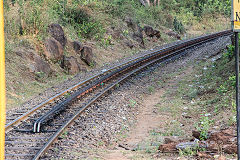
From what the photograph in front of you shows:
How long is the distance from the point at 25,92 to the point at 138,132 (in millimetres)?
6214

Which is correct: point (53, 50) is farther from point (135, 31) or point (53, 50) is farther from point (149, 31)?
point (149, 31)

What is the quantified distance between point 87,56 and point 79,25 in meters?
5.38

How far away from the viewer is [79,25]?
80.3 ft

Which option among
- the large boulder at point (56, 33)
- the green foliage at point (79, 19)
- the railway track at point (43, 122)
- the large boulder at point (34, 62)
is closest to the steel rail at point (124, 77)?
the railway track at point (43, 122)

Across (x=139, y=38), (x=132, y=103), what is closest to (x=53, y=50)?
(x=132, y=103)

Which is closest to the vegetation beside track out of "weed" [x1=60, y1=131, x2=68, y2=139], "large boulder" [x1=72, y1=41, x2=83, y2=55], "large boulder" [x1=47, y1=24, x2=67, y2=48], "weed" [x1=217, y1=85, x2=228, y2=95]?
"large boulder" [x1=47, y1=24, x2=67, y2=48]

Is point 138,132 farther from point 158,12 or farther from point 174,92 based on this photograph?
point 158,12

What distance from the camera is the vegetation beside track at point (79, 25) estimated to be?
577 inches

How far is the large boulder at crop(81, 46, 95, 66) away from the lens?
65.1 ft

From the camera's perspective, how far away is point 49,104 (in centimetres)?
1127

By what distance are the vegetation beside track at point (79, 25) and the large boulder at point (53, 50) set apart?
34 cm

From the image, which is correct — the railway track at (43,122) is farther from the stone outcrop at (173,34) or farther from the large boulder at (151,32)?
the stone outcrop at (173,34)

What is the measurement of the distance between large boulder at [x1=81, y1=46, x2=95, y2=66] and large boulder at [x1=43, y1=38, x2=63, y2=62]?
212 cm

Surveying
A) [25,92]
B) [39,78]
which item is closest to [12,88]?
[25,92]
